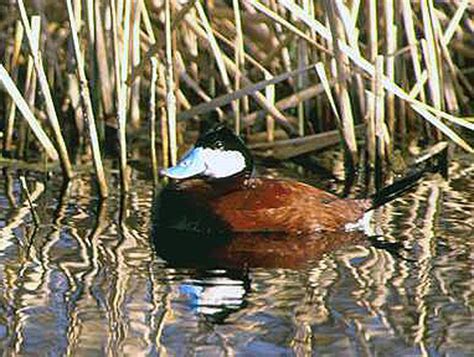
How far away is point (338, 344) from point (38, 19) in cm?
253

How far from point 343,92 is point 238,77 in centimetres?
86

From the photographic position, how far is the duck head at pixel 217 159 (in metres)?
5.55

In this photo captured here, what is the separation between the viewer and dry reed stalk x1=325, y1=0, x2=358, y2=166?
5746 mm

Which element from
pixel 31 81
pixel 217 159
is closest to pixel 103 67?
pixel 31 81

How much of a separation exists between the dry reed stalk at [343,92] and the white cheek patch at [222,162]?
61 cm

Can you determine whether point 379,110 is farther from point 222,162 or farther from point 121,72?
point 121,72

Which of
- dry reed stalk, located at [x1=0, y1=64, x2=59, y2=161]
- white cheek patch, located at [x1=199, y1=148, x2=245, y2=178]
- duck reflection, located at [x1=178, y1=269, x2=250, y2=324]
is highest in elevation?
dry reed stalk, located at [x1=0, y1=64, x2=59, y2=161]

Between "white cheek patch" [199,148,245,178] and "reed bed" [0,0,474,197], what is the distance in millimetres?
209

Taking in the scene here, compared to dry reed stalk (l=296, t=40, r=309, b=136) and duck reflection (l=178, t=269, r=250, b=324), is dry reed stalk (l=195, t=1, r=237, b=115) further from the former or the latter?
duck reflection (l=178, t=269, r=250, b=324)

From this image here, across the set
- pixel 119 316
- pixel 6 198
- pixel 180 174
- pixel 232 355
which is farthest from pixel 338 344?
pixel 6 198

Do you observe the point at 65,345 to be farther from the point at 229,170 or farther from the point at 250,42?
the point at 250,42

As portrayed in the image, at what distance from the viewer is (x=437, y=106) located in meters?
6.21

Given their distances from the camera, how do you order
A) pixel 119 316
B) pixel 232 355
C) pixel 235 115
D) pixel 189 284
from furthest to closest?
pixel 235 115 → pixel 189 284 → pixel 119 316 → pixel 232 355

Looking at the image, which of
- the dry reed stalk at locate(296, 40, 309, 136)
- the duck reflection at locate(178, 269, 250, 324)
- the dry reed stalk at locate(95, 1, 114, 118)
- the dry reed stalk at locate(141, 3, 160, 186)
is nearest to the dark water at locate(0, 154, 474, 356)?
the duck reflection at locate(178, 269, 250, 324)
